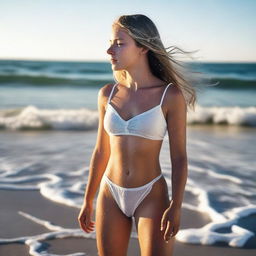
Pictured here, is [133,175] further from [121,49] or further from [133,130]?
[121,49]

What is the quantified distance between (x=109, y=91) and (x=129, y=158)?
40 centimetres

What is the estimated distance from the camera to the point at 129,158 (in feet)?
8.02

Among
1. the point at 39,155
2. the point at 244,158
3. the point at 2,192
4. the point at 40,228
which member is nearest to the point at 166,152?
the point at 244,158

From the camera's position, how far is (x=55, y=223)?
13.9 ft

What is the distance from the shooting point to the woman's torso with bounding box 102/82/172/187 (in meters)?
2.41

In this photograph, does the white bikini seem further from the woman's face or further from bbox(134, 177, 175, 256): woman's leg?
the woman's face

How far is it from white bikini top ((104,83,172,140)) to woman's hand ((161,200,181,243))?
368mm

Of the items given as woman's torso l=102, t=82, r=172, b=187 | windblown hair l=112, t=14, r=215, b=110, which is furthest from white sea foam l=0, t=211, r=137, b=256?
windblown hair l=112, t=14, r=215, b=110

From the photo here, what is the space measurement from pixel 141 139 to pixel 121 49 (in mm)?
466

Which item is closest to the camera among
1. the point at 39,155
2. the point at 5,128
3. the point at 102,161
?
the point at 102,161

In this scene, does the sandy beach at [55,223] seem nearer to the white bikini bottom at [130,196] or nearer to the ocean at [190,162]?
the ocean at [190,162]

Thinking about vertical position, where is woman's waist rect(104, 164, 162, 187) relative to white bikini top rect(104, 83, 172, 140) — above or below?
below

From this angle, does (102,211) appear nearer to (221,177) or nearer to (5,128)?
(221,177)

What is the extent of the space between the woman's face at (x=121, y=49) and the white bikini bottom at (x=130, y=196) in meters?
0.62
